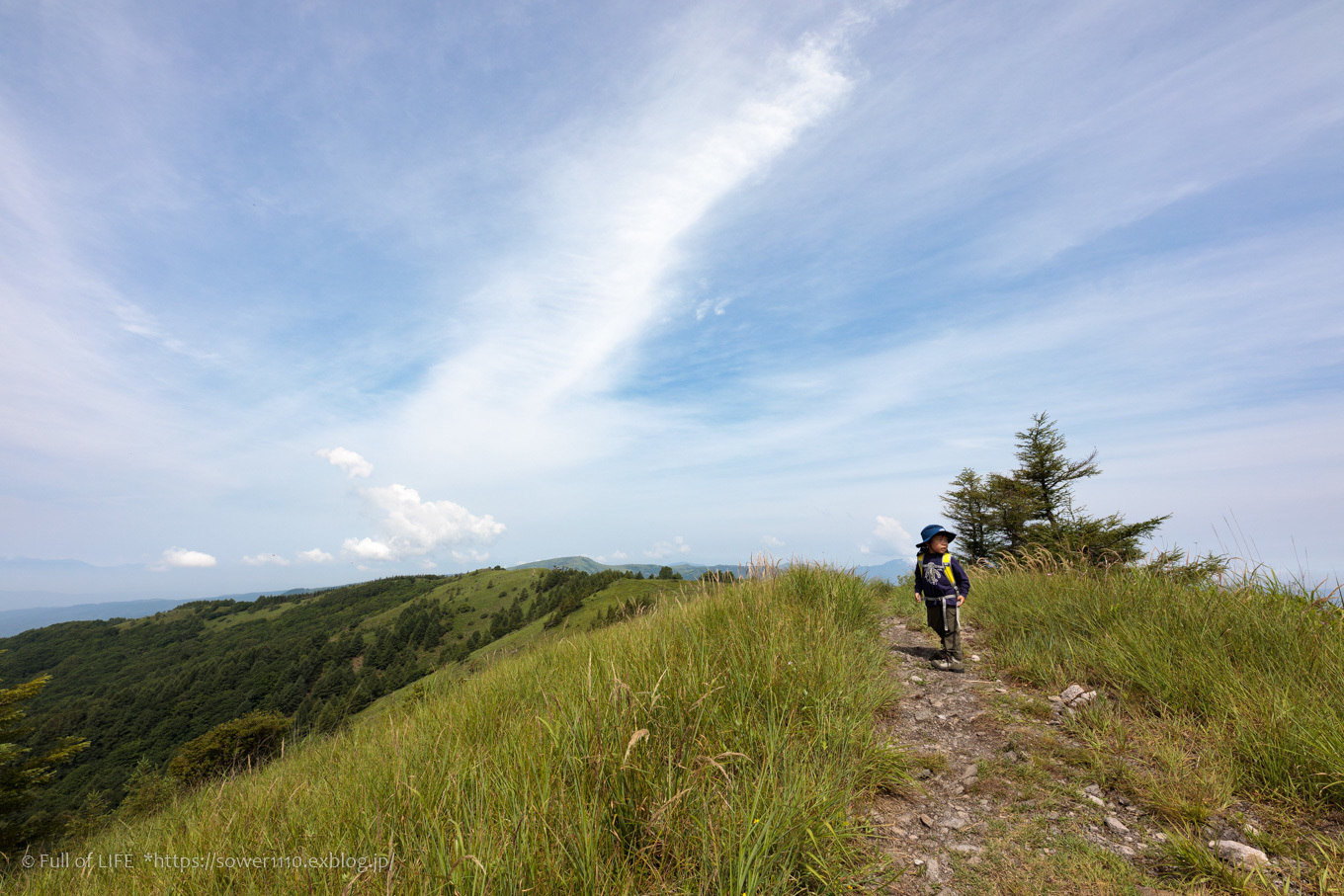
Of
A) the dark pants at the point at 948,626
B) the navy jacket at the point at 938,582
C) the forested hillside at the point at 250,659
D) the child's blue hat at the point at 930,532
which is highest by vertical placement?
the child's blue hat at the point at 930,532

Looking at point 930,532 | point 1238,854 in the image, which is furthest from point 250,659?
point 1238,854

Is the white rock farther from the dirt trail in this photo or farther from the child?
the child

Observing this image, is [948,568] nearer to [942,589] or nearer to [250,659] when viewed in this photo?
[942,589]

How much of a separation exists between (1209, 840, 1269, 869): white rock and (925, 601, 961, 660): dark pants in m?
4.14

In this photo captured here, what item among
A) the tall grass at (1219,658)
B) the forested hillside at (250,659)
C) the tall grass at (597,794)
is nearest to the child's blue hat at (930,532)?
the tall grass at (1219,658)

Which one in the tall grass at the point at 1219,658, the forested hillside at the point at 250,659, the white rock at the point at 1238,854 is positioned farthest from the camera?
the forested hillside at the point at 250,659

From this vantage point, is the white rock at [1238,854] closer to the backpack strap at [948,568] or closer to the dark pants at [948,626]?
the dark pants at [948,626]

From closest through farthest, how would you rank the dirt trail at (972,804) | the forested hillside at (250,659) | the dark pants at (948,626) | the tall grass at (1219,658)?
the dirt trail at (972,804), the tall grass at (1219,658), the dark pants at (948,626), the forested hillside at (250,659)

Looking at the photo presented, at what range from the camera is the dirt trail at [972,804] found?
3002 millimetres

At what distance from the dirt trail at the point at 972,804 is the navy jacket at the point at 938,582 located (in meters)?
2.02

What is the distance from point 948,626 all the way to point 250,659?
603 feet

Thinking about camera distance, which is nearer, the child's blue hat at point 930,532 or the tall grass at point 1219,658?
the tall grass at point 1219,658

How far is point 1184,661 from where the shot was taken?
4.69m

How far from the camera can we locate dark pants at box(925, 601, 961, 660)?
7137 mm
